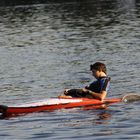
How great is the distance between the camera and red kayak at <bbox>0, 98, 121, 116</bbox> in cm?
1972

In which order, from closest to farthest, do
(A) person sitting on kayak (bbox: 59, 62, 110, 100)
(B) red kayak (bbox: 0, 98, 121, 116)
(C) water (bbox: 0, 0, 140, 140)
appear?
(C) water (bbox: 0, 0, 140, 140) < (B) red kayak (bbox: 0, 98, 121, 116) < (A) person sitting on kayak (bbox: 59, 62, 110, 100)

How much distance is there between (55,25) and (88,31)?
967 centimetres

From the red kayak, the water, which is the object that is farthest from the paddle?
the water

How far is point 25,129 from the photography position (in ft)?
57.7

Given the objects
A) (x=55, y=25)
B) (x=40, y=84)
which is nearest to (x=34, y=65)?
(x=40, y=84)

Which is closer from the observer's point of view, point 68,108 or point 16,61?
point 68,108

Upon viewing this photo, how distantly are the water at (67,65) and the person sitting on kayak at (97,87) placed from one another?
0.69 meters

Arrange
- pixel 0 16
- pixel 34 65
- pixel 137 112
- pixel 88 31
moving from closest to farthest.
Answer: pixel 137 112 < pixel 34 65 < pixel 88 31 < pixel 0 16

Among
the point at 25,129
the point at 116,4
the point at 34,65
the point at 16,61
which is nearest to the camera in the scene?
the point at 25,129

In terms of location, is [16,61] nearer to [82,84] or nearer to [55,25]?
[82,84]

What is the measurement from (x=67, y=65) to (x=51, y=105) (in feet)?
44.3

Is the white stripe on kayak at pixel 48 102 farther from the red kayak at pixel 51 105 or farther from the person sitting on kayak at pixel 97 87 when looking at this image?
the person sitting on kayak at pixel 97 87

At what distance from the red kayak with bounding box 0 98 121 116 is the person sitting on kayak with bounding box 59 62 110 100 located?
253 millimetres

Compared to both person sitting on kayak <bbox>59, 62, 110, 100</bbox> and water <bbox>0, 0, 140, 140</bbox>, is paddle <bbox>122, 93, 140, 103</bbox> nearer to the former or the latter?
water <bbox>0, 0, 140, 140</bbox>
